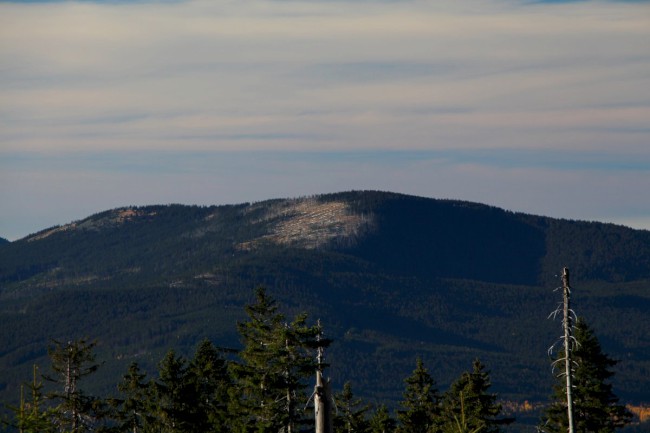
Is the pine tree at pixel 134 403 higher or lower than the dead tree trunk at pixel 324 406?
higher

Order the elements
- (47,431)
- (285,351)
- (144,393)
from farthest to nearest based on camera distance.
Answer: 1. (144,393)
2. (285,351)
3. (47,431)

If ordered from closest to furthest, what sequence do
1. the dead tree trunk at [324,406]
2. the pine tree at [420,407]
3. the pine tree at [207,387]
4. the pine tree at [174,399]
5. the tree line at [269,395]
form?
the dead tree trunk at [324,406], the tree line at [269,395], the pine tree at [207,387], the pine tree at [174,399], the pine tree at [420,407]

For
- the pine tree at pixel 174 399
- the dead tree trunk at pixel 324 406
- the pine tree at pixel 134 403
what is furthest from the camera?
the pine tree at pixel 134 403

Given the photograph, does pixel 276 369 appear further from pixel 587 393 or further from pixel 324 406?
pixel 324 406

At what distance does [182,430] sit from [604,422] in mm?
22709

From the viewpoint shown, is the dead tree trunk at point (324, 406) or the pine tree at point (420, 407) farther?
the pine tree at point (420, 407)

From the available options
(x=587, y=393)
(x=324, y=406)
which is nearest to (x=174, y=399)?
(x=587, y=393)

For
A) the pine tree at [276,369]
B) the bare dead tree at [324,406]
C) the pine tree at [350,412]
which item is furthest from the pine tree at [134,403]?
the bare dead tree at [324,406]

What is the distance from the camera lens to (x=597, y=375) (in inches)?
2992

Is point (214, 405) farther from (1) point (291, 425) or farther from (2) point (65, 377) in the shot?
(1) point (291, 425)

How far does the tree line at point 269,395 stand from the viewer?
6031cm

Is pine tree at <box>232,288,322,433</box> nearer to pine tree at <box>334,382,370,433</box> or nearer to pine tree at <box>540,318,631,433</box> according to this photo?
pine tree at <box>540,318,631,433</box>

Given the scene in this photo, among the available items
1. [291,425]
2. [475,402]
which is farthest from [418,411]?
[291,425]

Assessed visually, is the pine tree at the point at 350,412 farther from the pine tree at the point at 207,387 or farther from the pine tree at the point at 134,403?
the pine tree at the point at 134,403
